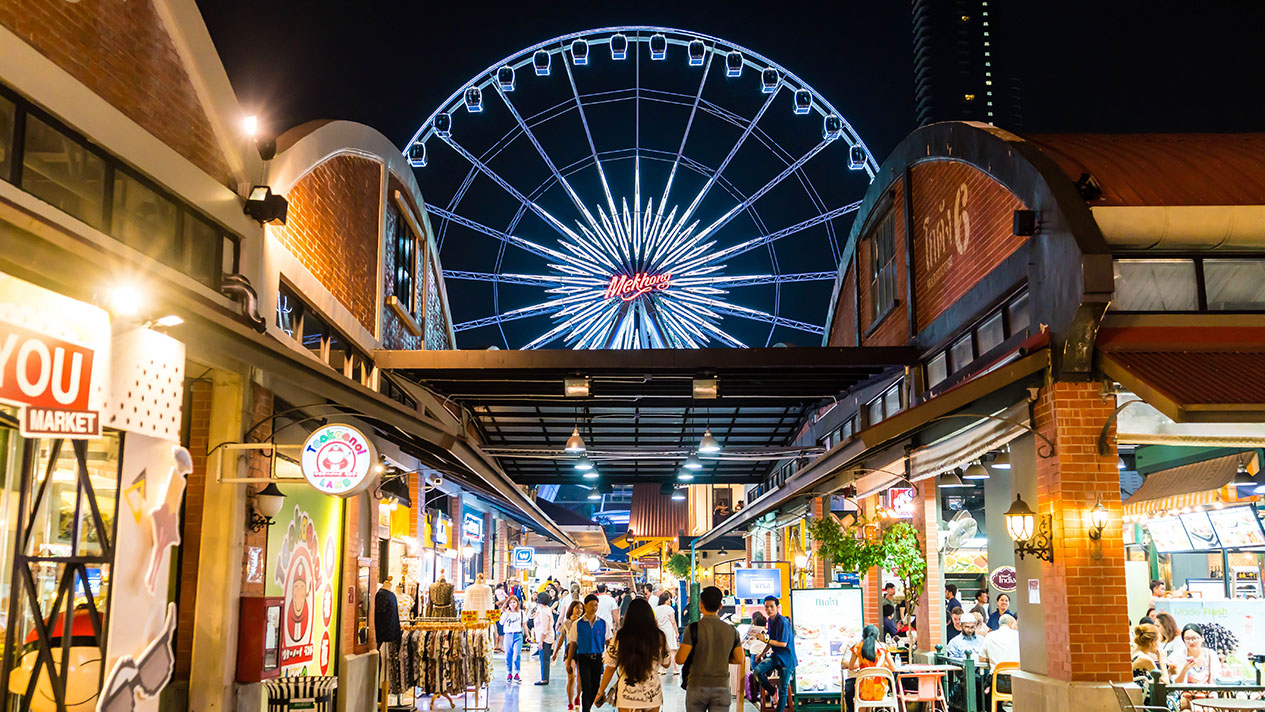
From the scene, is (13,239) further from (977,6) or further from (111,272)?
(977,6)

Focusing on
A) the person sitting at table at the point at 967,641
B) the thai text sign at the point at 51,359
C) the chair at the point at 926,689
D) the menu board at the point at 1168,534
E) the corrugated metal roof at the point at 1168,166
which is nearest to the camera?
the thai text sign at the point at 51,359

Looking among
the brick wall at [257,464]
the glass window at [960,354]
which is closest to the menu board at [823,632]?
the glass window at [960,354]

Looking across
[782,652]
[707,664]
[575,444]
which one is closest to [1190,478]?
[782,652]

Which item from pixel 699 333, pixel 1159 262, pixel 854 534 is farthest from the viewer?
pixel 699 333

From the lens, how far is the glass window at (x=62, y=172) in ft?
19.6

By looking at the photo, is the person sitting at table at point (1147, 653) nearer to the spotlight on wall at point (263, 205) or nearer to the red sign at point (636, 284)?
the spotlight on wall at point (263, 205)

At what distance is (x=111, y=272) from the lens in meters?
5.45

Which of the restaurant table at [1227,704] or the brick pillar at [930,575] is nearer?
the restaurant table at [1227,704]

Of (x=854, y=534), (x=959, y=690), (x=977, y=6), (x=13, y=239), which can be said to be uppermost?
(x=977, y=6)

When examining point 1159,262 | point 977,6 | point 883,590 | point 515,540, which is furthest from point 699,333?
point 977,6

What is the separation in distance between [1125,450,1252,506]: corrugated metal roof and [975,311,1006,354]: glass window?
4.60 m

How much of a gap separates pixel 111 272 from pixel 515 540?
4315cm

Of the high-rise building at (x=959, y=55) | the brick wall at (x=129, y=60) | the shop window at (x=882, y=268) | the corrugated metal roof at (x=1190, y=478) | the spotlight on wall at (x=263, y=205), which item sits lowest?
the corrugated metal roof at (x=1190, y=478)

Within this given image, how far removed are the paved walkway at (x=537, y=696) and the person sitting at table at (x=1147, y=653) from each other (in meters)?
4.18
